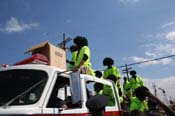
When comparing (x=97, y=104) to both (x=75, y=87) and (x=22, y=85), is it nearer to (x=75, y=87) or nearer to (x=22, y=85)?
(x=75, y=87)

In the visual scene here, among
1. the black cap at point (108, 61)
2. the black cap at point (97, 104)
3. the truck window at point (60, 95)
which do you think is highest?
the black cap at point (108, 61)

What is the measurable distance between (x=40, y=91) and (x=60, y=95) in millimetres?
678

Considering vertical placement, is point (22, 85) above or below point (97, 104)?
above

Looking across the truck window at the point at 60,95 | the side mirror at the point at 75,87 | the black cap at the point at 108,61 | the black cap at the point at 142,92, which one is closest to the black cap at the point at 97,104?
the side mirror at the point at 75,87

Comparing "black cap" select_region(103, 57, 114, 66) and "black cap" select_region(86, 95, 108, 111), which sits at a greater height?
"black cap" select_region(103, 57, 114, 66)

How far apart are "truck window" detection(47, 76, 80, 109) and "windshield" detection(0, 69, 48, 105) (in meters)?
0.24

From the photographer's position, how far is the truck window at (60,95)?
486 centimetres

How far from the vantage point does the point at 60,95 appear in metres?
5.32

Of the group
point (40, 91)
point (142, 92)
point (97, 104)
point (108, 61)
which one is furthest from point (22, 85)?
point (108, 61)

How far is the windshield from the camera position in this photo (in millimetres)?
4615

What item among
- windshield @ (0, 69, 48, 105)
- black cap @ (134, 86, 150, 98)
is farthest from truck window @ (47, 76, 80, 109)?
black cap @ (134, 86, 150, 98)

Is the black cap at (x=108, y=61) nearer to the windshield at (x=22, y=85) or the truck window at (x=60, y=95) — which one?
the truck window at (x=60, y=95)

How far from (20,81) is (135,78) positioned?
771cm

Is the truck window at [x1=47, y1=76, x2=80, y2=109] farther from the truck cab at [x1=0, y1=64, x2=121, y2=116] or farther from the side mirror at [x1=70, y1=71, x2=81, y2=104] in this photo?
the side mirror at [x1=70, y1=71, x2=81, y2=104]
